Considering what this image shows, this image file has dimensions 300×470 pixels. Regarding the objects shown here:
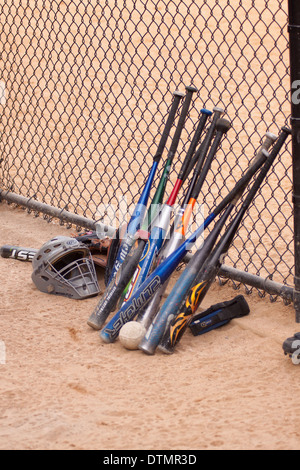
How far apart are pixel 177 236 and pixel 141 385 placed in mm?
880

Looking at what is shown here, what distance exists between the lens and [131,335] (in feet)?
10.8

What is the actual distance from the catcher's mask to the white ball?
2.11 ft

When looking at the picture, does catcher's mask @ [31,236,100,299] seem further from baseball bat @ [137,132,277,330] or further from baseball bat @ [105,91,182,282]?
baseball bat @ [137,132,277,330]

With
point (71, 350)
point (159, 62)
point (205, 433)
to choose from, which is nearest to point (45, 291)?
point (71, 350)

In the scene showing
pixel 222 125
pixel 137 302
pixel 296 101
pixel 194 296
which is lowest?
pixel 137 302

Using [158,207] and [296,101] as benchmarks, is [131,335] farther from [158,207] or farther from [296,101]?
[296,101]

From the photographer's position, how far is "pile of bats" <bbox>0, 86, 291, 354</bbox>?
3352 millimetres

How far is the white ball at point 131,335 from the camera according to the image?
129 inches

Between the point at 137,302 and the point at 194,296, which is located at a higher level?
the point at 194,296

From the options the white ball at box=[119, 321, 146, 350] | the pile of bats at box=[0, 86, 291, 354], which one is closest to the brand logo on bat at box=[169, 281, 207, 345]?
the pile of bats at box=[0, 86, 291, 354]

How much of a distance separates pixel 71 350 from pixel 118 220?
5.72 ft

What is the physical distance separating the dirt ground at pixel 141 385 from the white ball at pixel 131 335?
4cm

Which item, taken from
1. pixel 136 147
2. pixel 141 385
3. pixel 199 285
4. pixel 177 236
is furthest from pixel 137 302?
pixel 136 147
